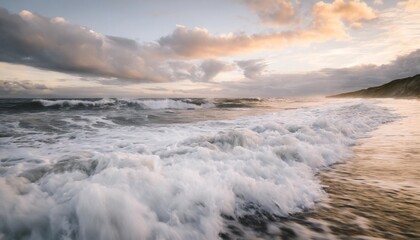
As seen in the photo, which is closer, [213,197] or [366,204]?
[213,197]

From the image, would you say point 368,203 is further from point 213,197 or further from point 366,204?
point 213,197

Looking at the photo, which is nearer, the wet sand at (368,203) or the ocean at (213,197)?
the ocean at (213,197)

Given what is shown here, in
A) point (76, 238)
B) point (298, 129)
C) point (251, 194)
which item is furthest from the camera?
point (298, 129)

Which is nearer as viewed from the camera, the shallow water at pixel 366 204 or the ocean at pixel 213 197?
the ocean at pixel 213 197

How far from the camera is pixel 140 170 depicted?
3619mm

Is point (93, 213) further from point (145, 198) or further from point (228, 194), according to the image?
point (228, 194)

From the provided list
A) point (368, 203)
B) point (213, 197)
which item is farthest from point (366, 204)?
point (213, 197)

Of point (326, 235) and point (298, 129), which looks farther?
point (298, 129)

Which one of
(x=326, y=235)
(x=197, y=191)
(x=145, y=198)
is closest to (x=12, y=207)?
(x=145, y=198)

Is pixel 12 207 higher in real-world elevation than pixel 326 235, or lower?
higher

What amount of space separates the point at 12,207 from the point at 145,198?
132 centimetres

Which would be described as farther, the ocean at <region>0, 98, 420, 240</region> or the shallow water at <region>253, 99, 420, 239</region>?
the shallow water at <region>253, 99, 420, 239</region>

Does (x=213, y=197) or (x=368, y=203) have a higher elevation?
(x=213, y=197)

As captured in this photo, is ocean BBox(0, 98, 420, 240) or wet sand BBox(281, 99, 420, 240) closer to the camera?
ocean BBox(0, 98, 420, 240)
